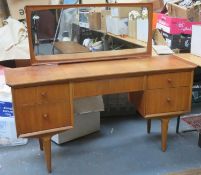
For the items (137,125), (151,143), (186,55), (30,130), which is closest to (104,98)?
(137,125)

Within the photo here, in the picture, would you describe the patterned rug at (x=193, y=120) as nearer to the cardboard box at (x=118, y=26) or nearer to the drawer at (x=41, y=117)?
the cardboard box at (x=118, y=26)

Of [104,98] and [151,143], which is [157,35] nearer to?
[104,98]

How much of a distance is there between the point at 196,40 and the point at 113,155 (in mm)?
1189

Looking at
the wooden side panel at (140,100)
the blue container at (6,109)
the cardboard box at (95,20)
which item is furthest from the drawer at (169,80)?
the blue container at (6,109)

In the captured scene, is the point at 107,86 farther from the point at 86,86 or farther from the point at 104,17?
the point at 104,17

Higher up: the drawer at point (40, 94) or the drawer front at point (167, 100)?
the drawer at point (40, 94)

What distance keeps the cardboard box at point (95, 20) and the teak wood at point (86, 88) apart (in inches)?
24.4

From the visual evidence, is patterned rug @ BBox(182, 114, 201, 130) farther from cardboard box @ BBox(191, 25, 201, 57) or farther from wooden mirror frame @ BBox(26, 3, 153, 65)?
wooden mirror frame @ BBox(26, 3, 153, 65)

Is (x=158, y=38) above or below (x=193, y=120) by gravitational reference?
above

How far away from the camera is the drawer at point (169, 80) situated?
1911 mm

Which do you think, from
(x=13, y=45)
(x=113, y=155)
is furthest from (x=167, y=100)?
(x=13, y=45)

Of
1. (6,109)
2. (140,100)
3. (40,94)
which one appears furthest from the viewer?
(6,109)

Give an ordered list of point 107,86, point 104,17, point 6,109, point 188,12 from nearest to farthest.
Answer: point 107,86 < point 6,109 < point 188,12 < point 104,17

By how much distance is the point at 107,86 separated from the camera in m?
1.82
